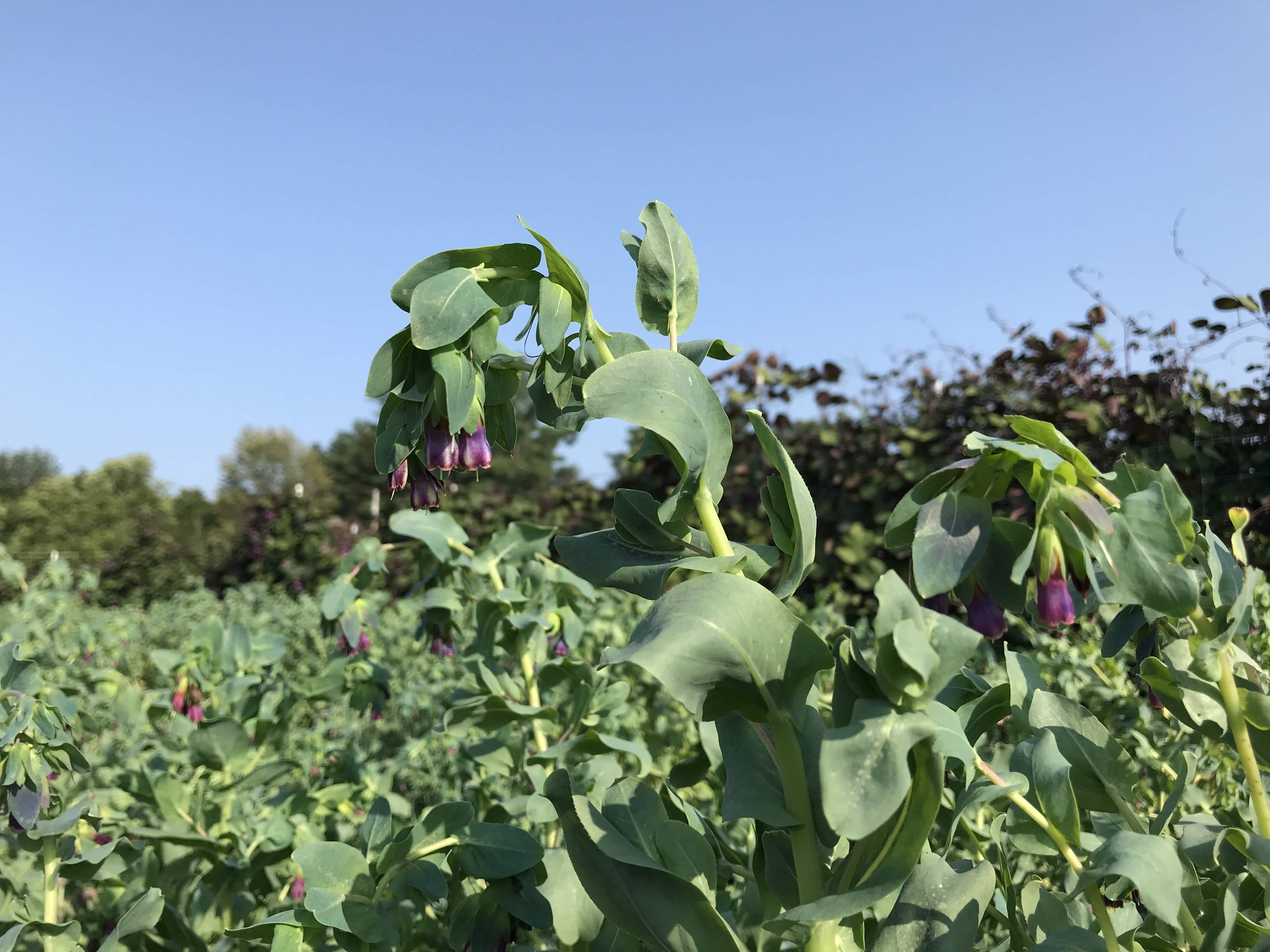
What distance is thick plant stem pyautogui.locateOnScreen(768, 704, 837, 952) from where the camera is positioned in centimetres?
76

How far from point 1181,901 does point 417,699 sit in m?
3.70

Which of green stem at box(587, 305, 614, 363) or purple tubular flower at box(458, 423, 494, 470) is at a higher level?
green stem at box(587, 305, 614, 363)

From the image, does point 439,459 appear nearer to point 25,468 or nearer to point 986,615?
point 986,615

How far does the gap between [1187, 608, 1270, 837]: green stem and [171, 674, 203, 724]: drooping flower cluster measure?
7.45 feet

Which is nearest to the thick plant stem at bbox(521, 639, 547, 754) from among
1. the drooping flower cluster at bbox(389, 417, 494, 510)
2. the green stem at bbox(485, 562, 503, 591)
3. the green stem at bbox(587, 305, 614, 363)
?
the green stem at bbox(485, 562, 503, 591)

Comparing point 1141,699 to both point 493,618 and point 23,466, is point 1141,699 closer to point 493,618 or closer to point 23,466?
point 493,618

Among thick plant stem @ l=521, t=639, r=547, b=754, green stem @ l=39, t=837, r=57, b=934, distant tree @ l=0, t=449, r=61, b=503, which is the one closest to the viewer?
green stem @ l=39, t=837, r=57, b=934

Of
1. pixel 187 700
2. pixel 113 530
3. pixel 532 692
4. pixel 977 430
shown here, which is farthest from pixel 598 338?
pixel 113 530

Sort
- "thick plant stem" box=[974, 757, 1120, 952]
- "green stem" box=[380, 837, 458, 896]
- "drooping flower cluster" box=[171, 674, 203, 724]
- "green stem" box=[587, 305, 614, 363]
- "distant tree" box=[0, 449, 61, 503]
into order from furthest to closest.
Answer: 1. "distant tree" box=[0, 449, 61, 503]
2. "drooping flower cluster" box=[171, 674, 203, 724]
3. "green stem" box=[380, 837, 458, 896]
4. "green stem" box=[587, 305, 614, 363]
5. "thick plant stem" box=[974, 757, 1120, 952]

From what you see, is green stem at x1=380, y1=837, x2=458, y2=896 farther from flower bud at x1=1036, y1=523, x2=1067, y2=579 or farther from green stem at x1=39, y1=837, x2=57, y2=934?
flower bud at x1=1036, y1=523, x2=1067, y2=579

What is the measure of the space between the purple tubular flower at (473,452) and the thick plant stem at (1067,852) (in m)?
0.61

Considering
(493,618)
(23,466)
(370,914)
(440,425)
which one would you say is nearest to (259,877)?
(493,618)

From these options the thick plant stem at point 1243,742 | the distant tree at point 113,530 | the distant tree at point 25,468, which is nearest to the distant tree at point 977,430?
the thick plant stem at point 1243,742

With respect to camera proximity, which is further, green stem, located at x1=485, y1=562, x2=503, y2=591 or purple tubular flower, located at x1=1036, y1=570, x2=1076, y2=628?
green stem, located at x1=485, y1=562, x2=503, y2=591
